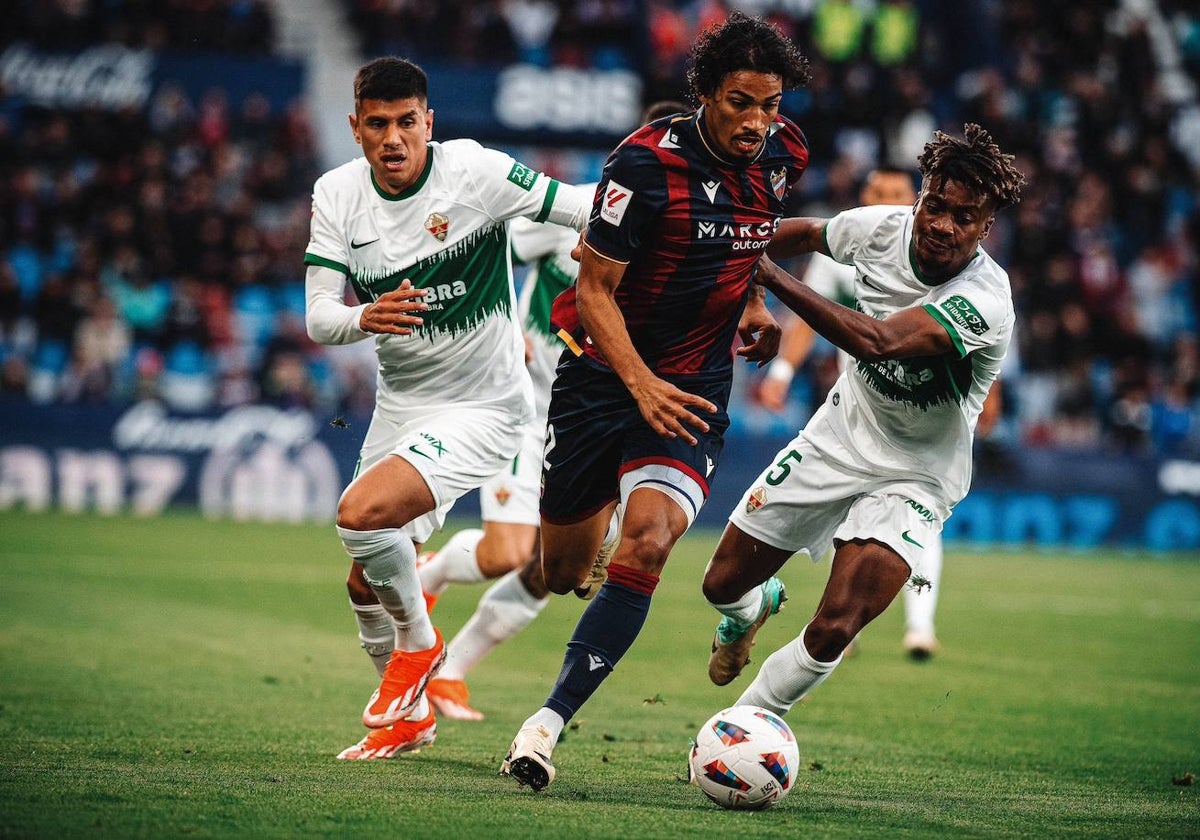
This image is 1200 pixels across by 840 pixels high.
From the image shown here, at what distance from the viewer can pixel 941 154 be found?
5938 millimetres

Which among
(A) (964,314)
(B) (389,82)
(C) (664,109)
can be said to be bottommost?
(A) (964,314)

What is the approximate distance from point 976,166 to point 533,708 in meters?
3.77

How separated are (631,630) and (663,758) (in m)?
1.16

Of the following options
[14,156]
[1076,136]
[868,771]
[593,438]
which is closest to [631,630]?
[593,438]

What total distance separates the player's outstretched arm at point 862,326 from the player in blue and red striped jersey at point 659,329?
281 mm

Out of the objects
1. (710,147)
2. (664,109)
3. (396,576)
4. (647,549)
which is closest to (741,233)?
(710,147)

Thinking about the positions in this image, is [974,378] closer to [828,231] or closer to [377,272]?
[828,231]

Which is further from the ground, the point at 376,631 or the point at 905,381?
the point at 905,381

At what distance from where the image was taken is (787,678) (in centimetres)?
597

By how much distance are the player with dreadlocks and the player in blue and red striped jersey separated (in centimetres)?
31

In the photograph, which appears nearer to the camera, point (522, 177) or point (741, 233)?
point (741, 233)

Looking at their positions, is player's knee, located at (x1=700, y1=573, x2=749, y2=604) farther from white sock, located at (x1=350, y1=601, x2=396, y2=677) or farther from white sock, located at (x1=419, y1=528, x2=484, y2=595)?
white sock, located at (x1=419, y1=528, x2=484, y2=595)

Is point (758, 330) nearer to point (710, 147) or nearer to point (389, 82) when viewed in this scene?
point (710, 147)

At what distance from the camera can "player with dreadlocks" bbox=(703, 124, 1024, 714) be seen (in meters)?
5.83
